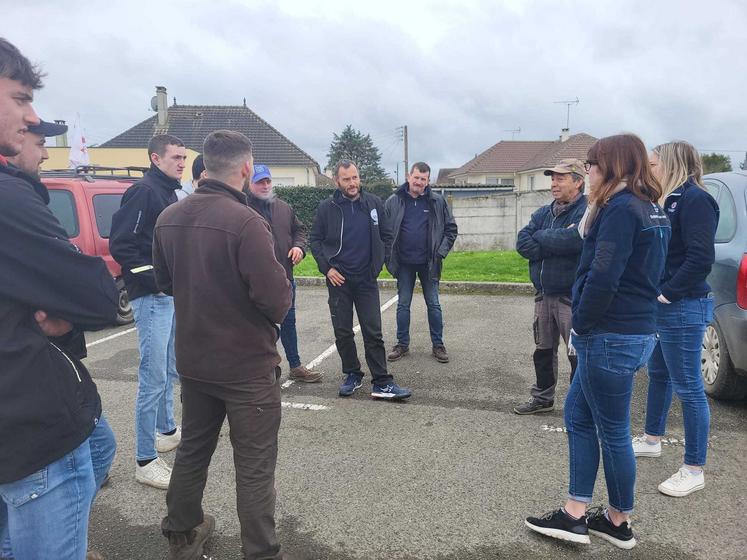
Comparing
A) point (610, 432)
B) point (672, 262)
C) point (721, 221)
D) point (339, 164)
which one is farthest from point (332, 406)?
point (721, 221)

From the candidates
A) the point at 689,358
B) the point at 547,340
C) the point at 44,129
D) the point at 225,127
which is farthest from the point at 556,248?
the point at 225,127

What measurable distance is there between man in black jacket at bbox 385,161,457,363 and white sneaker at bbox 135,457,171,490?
280 cm

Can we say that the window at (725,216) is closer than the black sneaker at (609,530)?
No

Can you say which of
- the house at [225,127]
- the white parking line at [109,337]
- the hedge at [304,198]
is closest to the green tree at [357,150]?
the house at [225,127]

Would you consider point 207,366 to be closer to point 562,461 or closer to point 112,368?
point 562,461

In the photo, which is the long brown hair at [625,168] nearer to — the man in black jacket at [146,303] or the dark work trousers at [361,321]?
the dark work trousers at [361,321]

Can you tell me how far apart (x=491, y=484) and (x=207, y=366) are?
6.17ft

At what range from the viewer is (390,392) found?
14.1ft

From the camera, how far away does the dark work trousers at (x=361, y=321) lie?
14.3 ft

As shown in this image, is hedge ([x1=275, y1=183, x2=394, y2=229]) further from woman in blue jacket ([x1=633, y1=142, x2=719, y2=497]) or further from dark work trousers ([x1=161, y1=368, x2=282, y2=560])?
dark work trousers ([x1=161, y1=368, x2=282, y2=560])

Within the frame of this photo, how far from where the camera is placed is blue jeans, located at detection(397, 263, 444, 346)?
5445 mm

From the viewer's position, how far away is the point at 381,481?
3059mm

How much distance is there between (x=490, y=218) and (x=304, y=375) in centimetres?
1002

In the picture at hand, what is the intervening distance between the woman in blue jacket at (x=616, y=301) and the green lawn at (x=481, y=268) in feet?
22.0
